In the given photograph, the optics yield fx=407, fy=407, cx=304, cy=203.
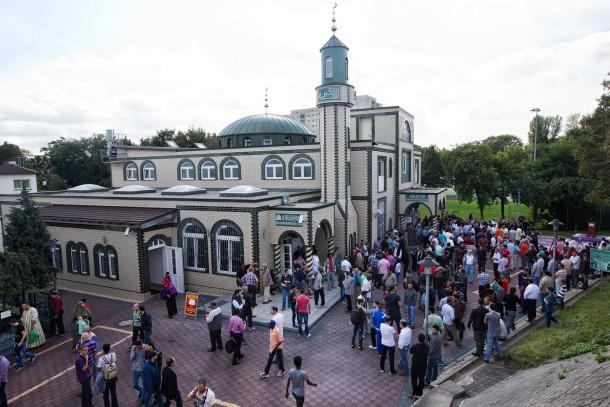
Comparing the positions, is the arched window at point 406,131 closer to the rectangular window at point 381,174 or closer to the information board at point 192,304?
the rectangular window at point 381,174

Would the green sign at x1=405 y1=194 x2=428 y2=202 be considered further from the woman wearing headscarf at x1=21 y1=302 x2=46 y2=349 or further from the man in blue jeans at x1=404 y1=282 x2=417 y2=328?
the woman wearing headscarf at x1=21 y1=302 x2=46 y2=349

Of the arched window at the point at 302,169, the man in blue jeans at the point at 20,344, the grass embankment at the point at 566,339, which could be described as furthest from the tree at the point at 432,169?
the man in blue jeans at the point at 20,344

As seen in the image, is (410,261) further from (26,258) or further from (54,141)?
(54,141)

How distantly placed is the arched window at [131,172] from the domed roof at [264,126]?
7583 millimetres

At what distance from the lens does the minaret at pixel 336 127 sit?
2133 cm

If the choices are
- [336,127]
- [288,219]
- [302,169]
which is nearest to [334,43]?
[336,127]

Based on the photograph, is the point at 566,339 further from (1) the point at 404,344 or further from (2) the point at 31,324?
(2) the point at 31,324

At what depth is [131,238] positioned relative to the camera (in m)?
17.6

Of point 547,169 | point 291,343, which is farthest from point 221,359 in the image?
point 547,169

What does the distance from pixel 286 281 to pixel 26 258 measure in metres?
8.99

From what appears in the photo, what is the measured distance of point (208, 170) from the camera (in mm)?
28016

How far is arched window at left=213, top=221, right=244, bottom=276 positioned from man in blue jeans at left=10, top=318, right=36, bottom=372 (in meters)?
7.59

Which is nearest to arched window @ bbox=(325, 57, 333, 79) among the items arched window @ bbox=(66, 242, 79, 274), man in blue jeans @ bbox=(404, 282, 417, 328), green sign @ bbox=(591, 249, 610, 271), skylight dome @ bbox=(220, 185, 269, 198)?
skylight dome @ bbox=(220, 185, 269, 198)

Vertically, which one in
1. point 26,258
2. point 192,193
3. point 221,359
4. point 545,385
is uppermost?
point 192,193
